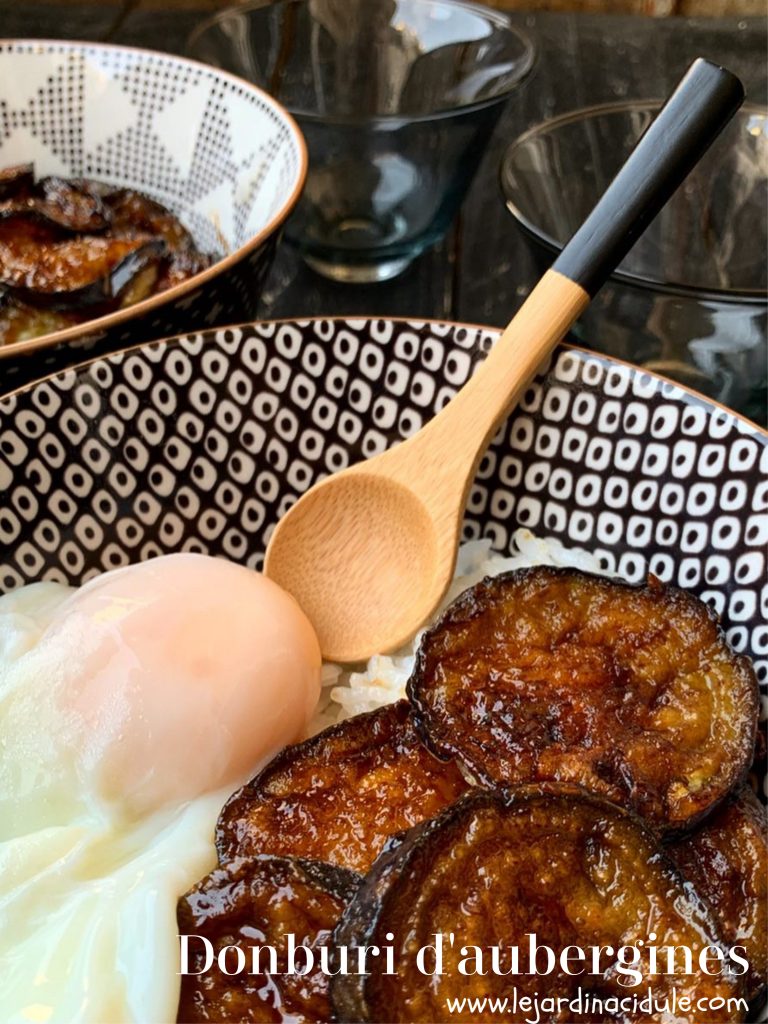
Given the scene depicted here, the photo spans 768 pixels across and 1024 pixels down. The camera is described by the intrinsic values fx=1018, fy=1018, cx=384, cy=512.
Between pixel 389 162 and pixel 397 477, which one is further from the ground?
pixel 389 162

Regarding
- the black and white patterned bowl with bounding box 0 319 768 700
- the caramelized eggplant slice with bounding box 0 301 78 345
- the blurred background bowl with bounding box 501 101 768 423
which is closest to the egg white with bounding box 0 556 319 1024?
the black and white patterned bowl with bounding box 0 319 768 700

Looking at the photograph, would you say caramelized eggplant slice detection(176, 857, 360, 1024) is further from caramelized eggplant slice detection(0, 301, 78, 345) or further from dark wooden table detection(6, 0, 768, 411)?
dark wooden table detection(6, 0, 768, 411)

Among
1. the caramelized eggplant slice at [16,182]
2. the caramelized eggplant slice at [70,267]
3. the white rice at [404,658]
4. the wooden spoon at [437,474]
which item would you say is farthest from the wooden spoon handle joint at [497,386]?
the caramelized eggplant slice at [16,182]

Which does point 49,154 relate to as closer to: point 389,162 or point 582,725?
point 389,162

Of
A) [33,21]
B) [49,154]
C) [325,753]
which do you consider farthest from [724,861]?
[33,21]

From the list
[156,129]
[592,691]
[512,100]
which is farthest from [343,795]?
[512,100]

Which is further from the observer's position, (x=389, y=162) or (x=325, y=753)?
(x=389, y=162)

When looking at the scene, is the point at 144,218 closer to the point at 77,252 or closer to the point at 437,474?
the point at 77,252
